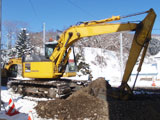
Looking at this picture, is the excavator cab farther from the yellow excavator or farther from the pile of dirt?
the pile of dirt

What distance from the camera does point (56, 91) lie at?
8766 mm

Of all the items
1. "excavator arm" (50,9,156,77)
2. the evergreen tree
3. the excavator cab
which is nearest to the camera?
"excavator arm" (50,9,156,77)

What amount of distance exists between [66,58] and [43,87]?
2.16 metres

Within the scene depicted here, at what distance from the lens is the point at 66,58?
32.2 ft

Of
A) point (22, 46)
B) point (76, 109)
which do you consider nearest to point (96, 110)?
point (76, 109)

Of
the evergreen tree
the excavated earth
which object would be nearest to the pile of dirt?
the excavated earth

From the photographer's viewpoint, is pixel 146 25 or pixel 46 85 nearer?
pixel 146 25

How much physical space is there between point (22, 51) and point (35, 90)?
19400mm

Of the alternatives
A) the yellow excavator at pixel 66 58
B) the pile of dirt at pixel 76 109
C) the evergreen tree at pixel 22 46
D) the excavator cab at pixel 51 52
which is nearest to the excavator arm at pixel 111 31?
the yellow excavator at pixel 66 58

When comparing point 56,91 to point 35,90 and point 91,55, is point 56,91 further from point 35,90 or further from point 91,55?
point 91,55

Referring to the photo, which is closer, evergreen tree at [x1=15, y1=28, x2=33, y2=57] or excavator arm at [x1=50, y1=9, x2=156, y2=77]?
excavator arm at [x1=50, y1=9, x2=156, y2=77]

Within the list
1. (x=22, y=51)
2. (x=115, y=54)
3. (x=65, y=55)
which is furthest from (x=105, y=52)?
(x=65, y=55)

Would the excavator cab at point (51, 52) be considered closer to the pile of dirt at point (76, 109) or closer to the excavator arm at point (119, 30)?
the excavator arm at point (119, 30)

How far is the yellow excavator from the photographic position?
22.8ft
